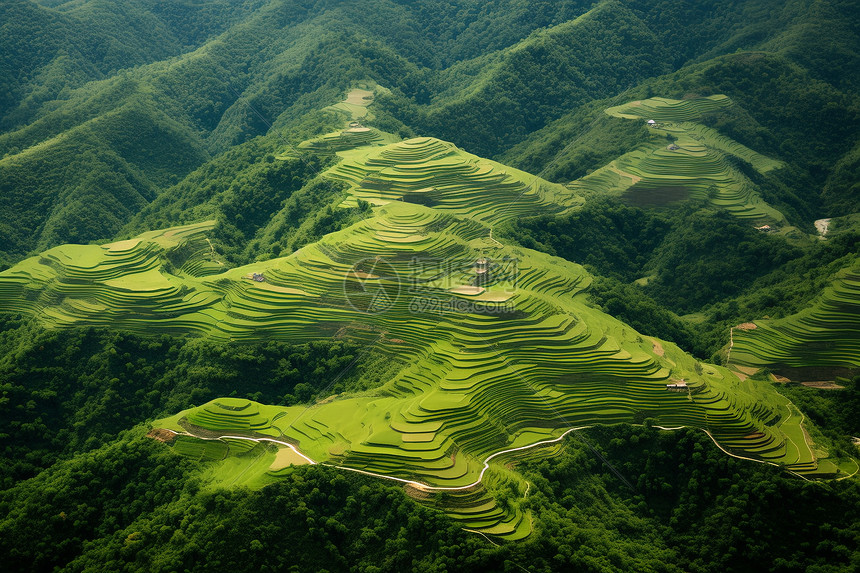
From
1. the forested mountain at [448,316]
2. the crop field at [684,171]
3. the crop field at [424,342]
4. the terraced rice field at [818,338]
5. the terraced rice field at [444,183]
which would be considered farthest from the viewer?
the crop field at [684,171]

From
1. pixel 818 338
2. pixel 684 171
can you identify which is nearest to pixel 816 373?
pixel 818 338

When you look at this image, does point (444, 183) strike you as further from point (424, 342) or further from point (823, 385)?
point (823, 385)

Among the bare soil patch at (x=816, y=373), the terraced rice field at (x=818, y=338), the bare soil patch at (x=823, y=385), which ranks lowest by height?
the bare soil patch at (x=823, y=385)

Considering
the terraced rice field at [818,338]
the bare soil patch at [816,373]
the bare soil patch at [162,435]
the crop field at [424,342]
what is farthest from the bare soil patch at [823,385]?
the bare soil patch at [162,435]

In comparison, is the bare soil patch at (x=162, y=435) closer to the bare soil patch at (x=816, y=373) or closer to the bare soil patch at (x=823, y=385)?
the bare soil patch at (x=816, y=373)

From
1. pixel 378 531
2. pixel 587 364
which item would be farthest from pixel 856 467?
pixel 378 531

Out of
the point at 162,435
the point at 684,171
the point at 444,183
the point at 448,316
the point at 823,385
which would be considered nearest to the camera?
the point at 162,435

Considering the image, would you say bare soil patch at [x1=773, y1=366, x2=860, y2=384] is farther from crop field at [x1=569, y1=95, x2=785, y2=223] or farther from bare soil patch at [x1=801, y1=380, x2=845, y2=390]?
crop field at [x1=569, y1=95, x2=785, y2=223]
